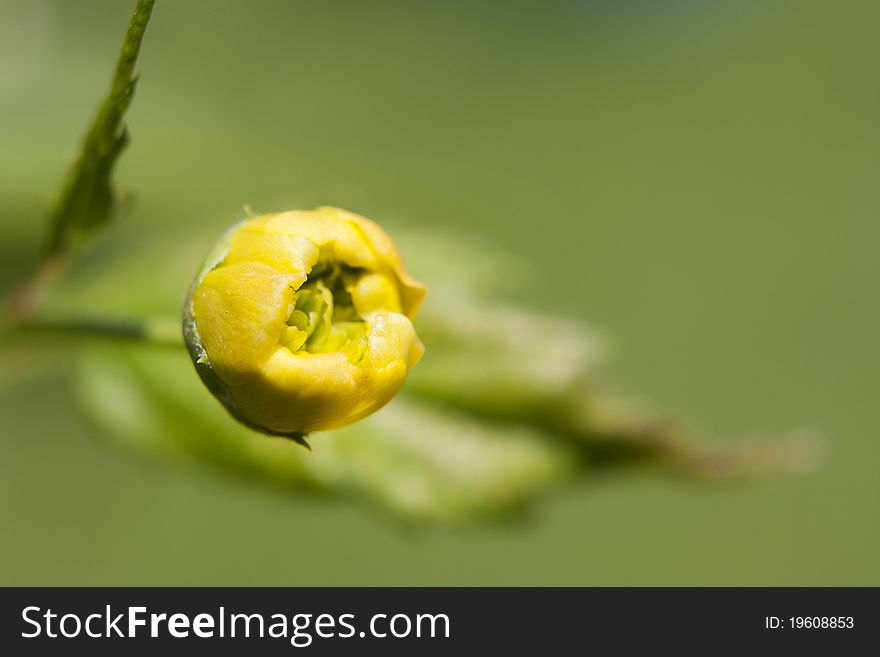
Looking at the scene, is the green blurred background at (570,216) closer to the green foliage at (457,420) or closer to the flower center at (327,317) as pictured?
the green foliage at (457,420)

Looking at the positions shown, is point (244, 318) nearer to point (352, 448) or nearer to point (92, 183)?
point (92, 183)

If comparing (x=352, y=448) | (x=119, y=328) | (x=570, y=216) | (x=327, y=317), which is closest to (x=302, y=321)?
(x=327, y=317)

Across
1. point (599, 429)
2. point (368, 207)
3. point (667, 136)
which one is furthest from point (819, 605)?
point (667, 136)

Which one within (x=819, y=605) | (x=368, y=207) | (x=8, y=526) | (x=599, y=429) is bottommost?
(x=819, y=605)

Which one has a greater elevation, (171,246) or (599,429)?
(171,246)

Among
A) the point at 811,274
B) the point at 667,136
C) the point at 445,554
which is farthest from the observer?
the point at 667,136

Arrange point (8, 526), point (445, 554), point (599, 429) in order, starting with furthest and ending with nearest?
point (445, 554)
point (8, 526)
point (599, 429)

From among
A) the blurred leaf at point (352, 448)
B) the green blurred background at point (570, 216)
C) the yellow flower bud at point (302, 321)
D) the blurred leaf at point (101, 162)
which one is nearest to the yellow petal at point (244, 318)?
the yellow flower bud at point (302, 321)

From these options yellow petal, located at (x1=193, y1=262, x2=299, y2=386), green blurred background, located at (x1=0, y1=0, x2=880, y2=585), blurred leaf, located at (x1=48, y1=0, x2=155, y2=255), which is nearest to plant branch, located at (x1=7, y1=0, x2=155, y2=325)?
blurred leaf, located at (x1=48, y1=0, x2=155, y2=255)

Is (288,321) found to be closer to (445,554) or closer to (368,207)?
Result: (368,207)
